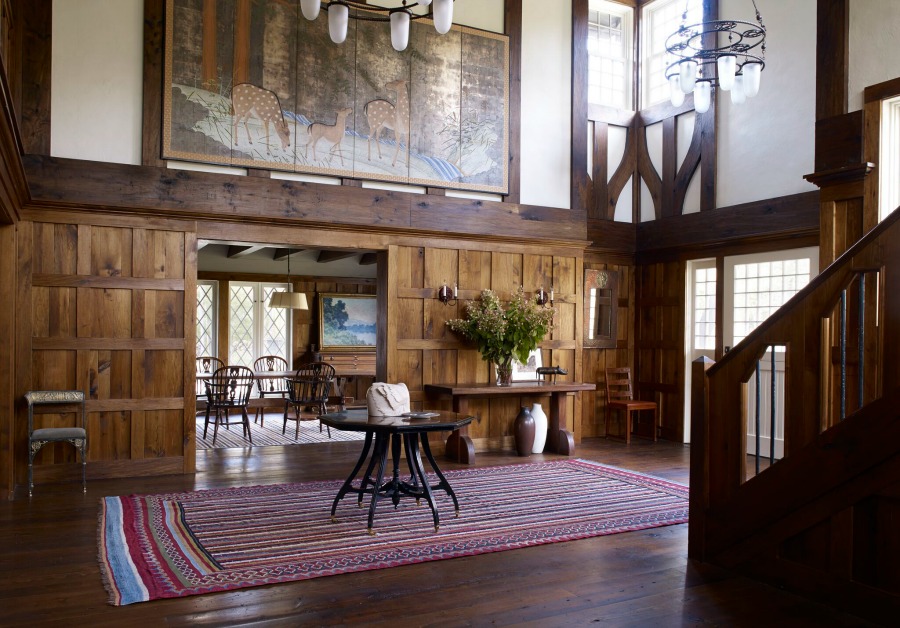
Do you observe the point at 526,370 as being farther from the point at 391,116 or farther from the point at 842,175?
the point at 842,175

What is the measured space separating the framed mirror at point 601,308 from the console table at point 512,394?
138 centimetres

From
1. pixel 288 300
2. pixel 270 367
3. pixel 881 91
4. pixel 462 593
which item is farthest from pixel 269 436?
pixel 881 91

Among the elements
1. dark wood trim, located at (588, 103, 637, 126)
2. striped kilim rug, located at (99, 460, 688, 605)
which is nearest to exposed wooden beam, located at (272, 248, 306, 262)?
dark wood trim, located at (588, 103, 637, 126)

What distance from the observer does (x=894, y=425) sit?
3262 mm

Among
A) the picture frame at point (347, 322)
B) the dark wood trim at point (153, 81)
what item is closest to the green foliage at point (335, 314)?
the picture frame at point (347, 322)

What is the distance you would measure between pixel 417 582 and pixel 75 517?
265 centimetres

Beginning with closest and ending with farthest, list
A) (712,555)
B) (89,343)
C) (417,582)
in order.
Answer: (417,582)
(712,555)
(89,343)

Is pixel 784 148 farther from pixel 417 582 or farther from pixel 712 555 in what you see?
pixel 417 582

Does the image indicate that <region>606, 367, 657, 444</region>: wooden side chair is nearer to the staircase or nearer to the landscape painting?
the landscape painting

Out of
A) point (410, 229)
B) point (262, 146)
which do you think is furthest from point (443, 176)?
point (262, 146)

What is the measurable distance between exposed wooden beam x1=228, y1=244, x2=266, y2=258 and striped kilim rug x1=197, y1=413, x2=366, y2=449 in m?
2.68

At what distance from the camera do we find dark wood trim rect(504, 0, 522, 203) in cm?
802

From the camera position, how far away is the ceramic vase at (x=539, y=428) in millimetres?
7664

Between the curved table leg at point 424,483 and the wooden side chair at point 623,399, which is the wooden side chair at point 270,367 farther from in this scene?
the curved table leg at point 424,483
